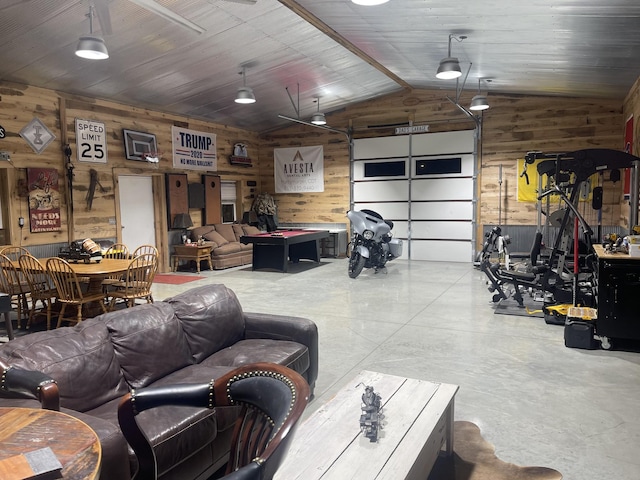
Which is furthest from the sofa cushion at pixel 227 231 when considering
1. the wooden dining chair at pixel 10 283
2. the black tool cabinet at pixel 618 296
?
the black tool cabinet at pixel 618 296

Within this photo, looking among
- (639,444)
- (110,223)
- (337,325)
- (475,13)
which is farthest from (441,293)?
(110,223)

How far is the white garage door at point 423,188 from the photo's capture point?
10609 mm

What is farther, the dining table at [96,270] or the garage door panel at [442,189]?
the garage door panel at [442,189]

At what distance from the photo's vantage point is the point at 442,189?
10.8m

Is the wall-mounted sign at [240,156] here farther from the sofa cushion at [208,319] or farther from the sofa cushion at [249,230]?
the sofa cushion at [208,319]

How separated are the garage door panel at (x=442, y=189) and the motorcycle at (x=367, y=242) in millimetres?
2465

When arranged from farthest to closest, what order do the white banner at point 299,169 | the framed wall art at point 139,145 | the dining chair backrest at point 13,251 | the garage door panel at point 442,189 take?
the white banner at point 299,169, the garage door panel at point 442,189, the framed wall art at point 139,145, the dining chair backrest at point 13,251

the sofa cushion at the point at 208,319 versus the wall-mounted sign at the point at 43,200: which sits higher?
the wall-mounted sign at the point at 43,200

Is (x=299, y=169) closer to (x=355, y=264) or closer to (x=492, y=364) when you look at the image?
(x=355, y=264)

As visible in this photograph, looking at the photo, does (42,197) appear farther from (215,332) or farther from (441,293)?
(441,293)

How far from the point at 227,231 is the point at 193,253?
1.59 meters

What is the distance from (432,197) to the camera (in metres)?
10.9

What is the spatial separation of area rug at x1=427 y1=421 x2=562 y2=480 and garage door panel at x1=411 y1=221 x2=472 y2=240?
823cm

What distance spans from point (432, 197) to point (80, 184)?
287 inches
